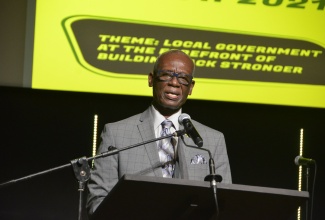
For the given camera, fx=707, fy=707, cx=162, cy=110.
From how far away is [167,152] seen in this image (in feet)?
11.3

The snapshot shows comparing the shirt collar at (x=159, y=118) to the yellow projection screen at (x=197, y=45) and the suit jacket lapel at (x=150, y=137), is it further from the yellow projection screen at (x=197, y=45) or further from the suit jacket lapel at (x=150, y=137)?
the yellow projection screen at (x=197, y=45)

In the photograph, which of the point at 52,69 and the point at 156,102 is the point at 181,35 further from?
the point at 156,102

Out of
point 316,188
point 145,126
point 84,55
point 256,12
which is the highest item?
point 256,12

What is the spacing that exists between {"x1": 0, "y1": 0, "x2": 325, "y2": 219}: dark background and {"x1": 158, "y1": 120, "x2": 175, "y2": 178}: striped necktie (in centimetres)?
162

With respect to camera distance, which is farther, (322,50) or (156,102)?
(322,50)

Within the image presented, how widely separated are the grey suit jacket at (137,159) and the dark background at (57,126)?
1493 millimetres

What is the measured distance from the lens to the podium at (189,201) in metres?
2.57

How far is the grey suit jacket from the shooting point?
330 centimetres

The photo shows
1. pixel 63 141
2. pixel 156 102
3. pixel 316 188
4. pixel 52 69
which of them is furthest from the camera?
pixel 316 188

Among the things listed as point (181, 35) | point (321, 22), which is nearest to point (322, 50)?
point (321, 22)

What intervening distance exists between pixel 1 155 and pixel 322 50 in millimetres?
2430

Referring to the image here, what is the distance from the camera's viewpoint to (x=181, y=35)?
16.1 feet

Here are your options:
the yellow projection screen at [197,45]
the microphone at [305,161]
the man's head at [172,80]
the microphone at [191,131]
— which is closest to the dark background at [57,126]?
the yellow projection screen at [197,45]

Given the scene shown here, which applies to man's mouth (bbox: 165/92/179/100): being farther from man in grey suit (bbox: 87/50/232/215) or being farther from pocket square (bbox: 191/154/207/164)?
pocket square (bbox: 191/154/207/164)
